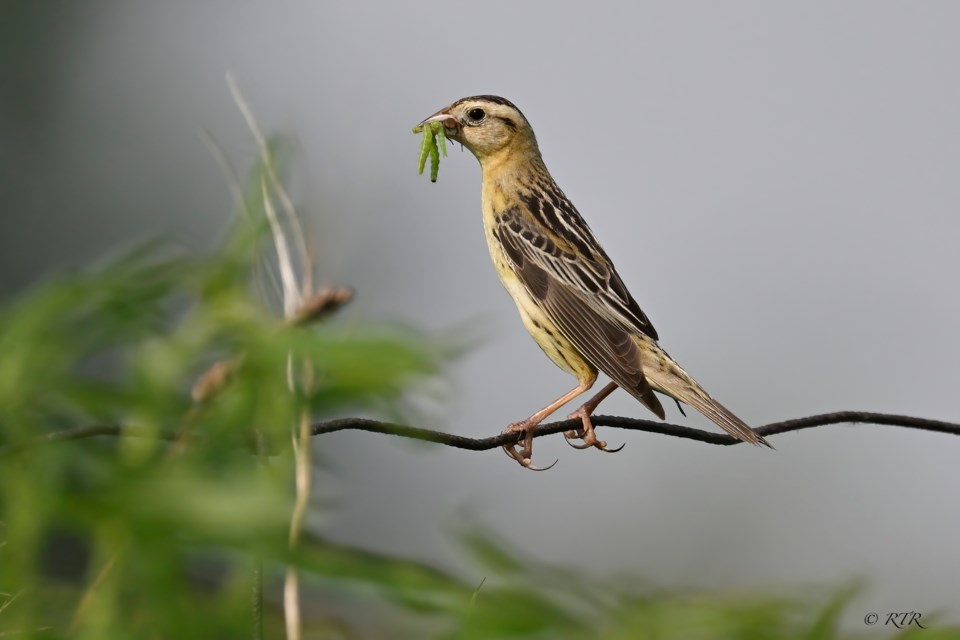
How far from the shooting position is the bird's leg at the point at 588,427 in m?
6.11

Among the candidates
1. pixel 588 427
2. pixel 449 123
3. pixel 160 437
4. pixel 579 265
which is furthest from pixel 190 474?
pixel 449 123

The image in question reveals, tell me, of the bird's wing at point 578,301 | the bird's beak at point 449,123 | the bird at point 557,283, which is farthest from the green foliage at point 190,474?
the bird's beak at point 449,123

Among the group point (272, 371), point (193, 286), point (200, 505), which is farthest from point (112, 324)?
point (200, 505)

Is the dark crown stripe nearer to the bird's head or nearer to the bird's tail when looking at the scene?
the bird's head

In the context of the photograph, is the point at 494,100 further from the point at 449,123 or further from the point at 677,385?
the point at 677,385

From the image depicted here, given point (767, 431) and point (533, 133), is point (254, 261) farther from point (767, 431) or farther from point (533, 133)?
point (533, 133)

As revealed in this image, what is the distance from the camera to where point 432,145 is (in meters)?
6.53

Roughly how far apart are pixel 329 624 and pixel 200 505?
0.84 m

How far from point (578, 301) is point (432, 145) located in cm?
133

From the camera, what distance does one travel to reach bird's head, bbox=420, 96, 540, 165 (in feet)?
26.0

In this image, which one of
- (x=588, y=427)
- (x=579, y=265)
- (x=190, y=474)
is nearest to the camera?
(x=190, y=474)

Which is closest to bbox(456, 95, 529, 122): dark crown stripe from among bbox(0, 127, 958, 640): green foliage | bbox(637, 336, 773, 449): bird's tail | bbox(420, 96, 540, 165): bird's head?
bbox(420, 96, 540, 165): bird's head

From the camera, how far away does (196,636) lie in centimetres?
144

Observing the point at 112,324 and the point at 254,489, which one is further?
the point at 112,324
